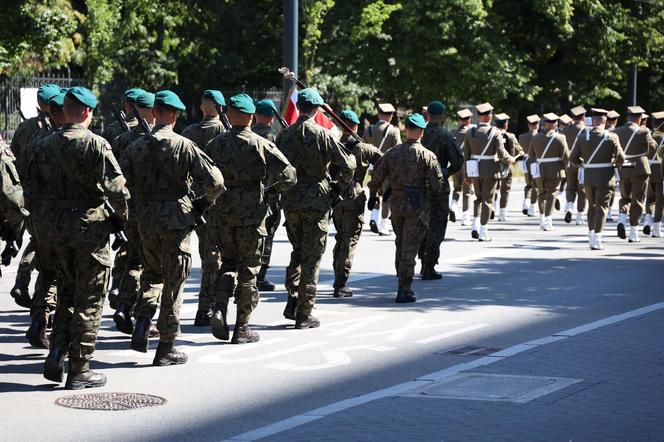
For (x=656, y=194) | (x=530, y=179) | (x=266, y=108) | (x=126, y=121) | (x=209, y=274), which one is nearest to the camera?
(x=209, y=274)

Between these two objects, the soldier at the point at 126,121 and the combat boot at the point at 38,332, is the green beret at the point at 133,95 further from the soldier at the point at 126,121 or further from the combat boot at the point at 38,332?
the combat boot at the point at 38,332

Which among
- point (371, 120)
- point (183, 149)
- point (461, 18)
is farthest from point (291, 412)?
point (371, 120)

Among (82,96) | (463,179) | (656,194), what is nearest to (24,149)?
(82,96)

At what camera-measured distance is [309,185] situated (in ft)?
37.3

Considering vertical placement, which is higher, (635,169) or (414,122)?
(414,122)

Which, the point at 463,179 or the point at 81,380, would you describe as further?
the point at 463,179

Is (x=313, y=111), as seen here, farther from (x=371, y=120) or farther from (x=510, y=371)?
(x=371, y=120)

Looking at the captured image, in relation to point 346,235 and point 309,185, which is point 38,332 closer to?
point 309,185

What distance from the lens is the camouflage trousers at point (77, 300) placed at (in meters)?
8.48

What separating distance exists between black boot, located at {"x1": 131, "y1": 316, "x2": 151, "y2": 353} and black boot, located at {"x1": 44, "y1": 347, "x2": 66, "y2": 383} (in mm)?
1194

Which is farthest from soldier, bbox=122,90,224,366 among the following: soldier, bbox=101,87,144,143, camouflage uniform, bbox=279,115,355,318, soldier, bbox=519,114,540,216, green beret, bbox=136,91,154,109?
soldier, bbox=519,114,540,216

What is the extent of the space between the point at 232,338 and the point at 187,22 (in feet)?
108

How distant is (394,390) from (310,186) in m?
3.17

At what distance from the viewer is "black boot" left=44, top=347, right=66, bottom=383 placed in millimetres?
8547
